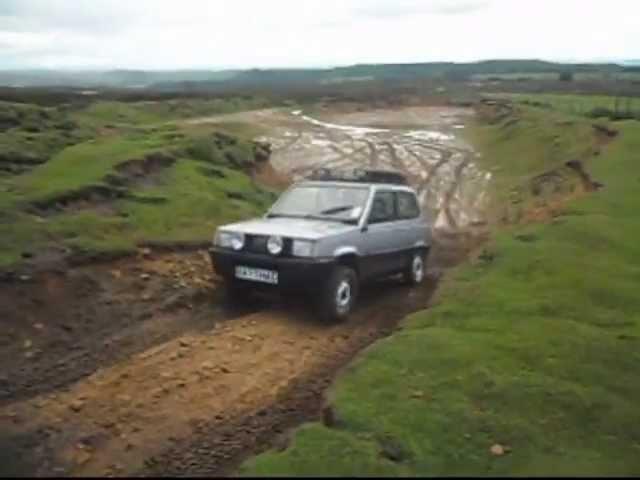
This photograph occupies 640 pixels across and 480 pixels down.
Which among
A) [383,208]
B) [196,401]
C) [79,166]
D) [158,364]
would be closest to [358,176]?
[383,208]

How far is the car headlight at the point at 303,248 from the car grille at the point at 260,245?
8cm

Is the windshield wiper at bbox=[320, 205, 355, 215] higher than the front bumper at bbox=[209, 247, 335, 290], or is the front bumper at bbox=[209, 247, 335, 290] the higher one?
the windshield wiper at bbox=[320, 205, 355, 215]

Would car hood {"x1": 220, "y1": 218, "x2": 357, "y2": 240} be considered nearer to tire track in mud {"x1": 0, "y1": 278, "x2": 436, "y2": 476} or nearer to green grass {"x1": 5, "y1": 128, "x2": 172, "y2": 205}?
tire track in mud {"x1": 0, "y1": 278, "x2": 436, "y2": 476}

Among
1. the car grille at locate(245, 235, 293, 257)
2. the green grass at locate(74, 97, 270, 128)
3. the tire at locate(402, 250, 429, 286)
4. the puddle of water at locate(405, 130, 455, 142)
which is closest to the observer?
the car grille at locate(245, 235, 293, 257)

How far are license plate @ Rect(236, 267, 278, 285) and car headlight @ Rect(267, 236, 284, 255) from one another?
248mm

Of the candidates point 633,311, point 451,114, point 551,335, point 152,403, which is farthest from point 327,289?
point 451,114

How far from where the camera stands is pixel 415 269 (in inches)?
551

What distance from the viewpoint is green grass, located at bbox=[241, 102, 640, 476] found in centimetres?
656

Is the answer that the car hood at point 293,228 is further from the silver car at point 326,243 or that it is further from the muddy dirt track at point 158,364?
the muddy dirt track at point 158,364

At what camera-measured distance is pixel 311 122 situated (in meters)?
52.2

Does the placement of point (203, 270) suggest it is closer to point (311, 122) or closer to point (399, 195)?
point (399, 195)

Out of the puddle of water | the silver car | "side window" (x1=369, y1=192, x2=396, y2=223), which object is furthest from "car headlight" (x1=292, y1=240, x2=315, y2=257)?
the puddle of water

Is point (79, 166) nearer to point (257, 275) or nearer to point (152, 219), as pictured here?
point (152, 219)

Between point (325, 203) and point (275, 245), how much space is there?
1.63 meters
